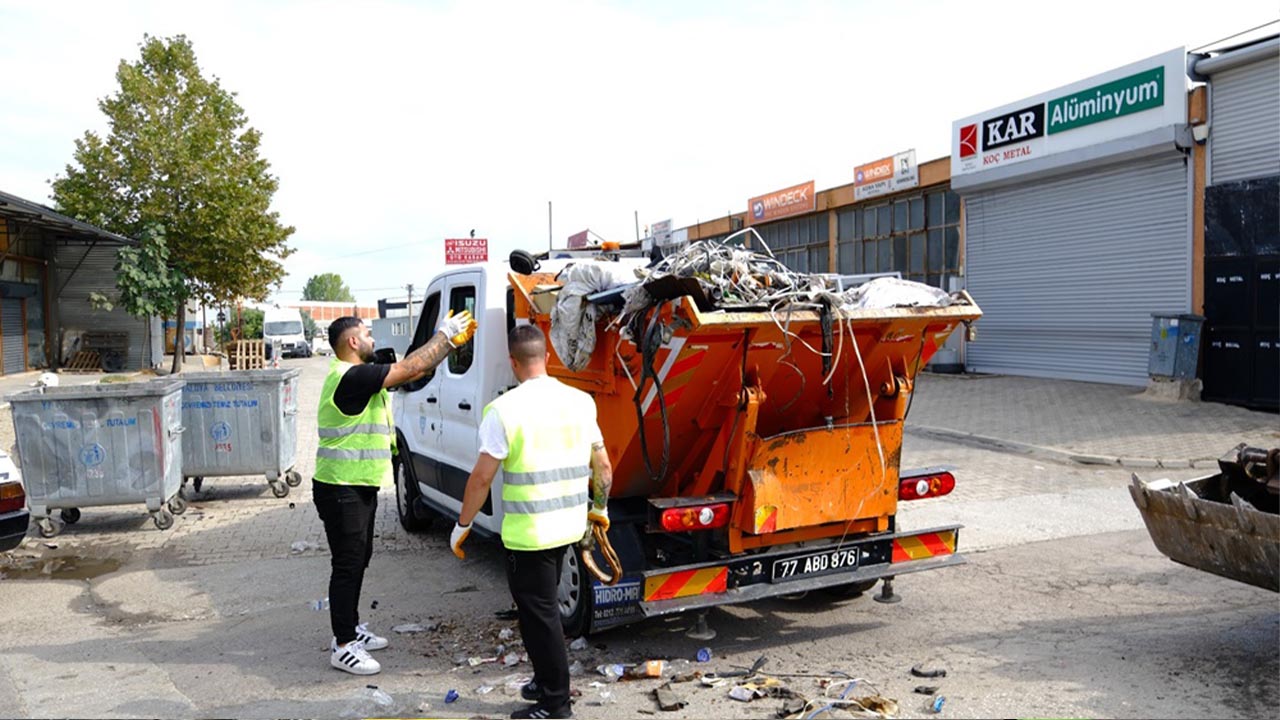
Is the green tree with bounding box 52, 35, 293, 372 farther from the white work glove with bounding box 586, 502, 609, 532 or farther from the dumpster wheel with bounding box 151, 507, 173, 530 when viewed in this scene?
the white work glove with bounding box 586, 502, 609, 532

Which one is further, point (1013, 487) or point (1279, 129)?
point (1279, 129)

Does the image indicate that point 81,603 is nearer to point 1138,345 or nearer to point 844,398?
point 844,398

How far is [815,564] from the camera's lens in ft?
16.6

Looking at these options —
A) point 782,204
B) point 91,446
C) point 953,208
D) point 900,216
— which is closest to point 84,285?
point 782,204

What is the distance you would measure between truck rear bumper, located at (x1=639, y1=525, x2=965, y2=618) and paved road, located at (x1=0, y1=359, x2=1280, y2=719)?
375 millimetres

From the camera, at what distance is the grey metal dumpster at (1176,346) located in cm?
1480

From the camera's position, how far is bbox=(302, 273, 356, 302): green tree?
475ft

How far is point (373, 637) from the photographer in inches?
203

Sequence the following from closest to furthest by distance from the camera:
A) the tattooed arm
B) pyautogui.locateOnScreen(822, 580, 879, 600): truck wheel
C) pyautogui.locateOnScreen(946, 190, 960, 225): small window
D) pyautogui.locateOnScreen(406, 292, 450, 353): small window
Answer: the tattooed arm
pyautogui.locateOnScreen(822, 580, 879, 600): truck wheel
pyautogui.locateOnScreen(406, 292, 450, 353): small window
pyautogui.locateOnScreen(946, 190, 960, 225): small window

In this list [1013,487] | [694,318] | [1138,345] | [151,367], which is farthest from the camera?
[151,367]

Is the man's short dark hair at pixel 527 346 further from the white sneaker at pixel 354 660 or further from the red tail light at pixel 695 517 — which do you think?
the white sneaker at pixel 354 660

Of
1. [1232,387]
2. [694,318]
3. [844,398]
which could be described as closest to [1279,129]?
[1232,387]

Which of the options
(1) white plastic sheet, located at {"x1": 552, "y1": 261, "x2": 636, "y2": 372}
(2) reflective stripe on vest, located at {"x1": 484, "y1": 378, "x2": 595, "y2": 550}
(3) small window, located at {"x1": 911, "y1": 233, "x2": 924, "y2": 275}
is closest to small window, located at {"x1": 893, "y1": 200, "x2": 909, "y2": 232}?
(3) small window, located at {"x1": 911, "y1": 233, "x2": 924, "y2": 275}

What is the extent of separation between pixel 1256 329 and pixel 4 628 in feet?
51.4
